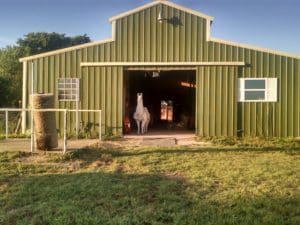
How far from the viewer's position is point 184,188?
261 inches

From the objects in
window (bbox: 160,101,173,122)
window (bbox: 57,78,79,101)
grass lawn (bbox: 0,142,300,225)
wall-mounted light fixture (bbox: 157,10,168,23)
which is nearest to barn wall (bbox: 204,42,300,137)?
wall-mounted light fixture (bbox: 157,10,168,23)

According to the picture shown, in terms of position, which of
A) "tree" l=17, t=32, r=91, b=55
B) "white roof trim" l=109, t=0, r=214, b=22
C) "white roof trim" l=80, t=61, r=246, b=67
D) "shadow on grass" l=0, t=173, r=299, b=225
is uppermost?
"tree" l=17, t=32, r=91, b=55

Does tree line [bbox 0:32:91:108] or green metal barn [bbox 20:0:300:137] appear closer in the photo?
green metal barn [bbox 20:0:300:137]

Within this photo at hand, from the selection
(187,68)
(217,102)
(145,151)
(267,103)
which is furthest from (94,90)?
(267,103)

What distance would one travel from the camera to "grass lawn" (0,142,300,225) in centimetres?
520

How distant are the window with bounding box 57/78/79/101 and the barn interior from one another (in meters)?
3.39

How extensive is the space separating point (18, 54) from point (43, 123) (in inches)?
1360

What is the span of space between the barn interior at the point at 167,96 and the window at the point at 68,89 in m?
3.39

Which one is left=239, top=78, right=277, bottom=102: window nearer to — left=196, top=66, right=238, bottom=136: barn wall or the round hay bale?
left=196, top=66, right=238, bottom=136: barn wall

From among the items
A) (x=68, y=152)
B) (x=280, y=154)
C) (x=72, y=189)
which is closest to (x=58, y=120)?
(x=68, y=152)

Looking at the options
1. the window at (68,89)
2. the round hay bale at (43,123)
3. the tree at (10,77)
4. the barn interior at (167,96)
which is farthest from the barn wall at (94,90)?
the tree at (10,77)

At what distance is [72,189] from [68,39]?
4863cm

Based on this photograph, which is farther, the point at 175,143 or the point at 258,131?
the point at 258,131

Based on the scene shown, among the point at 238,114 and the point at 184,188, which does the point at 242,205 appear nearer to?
the point at 184,188
